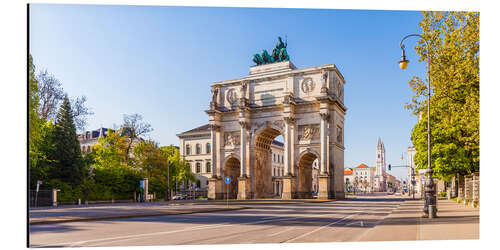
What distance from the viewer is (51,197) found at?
37719 mm

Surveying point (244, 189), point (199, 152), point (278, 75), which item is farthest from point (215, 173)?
point (199, 152)

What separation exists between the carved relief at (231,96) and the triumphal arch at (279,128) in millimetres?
40

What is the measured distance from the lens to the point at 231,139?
57.3 m

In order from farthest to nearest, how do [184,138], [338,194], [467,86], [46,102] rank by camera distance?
[184,138], [338,194], [46,102], [467,86]

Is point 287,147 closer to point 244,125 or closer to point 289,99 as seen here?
point 289,99

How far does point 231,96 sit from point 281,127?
8.10 metres

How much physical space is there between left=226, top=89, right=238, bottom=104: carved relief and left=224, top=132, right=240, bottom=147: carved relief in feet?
14.3

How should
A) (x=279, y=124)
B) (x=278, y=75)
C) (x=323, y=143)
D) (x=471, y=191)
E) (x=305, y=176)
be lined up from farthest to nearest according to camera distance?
(x=305, y=176)
(x=279, y=124)
(x=278, y=75)
(x=323, y=143)
(x=471, y=191)

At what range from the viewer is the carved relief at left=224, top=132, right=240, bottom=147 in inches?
2238

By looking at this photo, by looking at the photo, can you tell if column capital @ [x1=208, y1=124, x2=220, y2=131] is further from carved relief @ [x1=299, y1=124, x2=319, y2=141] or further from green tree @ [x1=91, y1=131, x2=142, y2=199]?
carved relief @ [x1=299, y1=124, x2=319, y2=141]

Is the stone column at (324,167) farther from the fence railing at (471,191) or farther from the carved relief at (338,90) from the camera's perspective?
the fence railing at (471,191)
